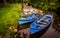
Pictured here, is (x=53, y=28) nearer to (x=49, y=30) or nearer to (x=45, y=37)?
(x=49, y=30)

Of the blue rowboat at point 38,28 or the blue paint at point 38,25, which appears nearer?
the blue rowboat at point 38,28

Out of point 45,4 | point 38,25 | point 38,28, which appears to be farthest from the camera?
point 45,4

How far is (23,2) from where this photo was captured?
29125 mm

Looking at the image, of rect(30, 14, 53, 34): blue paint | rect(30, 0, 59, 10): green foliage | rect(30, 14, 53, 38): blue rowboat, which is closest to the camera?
rect(30, 14, 53, 38): blue rowboat

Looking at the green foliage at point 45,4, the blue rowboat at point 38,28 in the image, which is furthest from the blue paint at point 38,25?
Answer: the green foliage at point 45,4

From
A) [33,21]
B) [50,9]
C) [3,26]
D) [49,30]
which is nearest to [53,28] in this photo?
[49,30]

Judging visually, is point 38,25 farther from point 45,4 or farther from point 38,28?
point 45,4

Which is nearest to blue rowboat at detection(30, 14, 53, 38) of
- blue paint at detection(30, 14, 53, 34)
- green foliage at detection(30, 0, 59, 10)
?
blue paint at detection(30, 14, 53, 34)

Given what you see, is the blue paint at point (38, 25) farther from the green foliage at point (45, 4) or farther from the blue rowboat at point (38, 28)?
the green foliage at point (45, 4)

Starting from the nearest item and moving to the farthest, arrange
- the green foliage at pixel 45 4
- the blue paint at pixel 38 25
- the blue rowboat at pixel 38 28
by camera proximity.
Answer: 1. the blue rowboat at pixel 38 28
2. the blue paint at pixel 38 25
3. the green foliage at pixel 45 4

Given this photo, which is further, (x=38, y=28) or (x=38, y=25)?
(x=38, y=25)

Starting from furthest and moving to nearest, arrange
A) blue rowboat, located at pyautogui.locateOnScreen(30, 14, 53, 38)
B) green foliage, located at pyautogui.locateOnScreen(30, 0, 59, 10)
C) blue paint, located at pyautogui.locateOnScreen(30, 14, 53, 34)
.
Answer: green foliage, located at pyautogui.locateOnScreen(30, 0, 59, 10) < blue paint, located at pyautogui.locateOnScreen(30, 14, 53, 34) < blue rowboat, located at pyautogui.locateOnScreen(30, 14, 53, 38)

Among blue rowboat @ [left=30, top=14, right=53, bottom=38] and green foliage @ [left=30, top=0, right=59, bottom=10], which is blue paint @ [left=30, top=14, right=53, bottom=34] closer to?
blue rowboat @ [left=30, top=14, right=53, bottom=38]

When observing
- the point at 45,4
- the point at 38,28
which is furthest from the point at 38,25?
the point at 45,4
